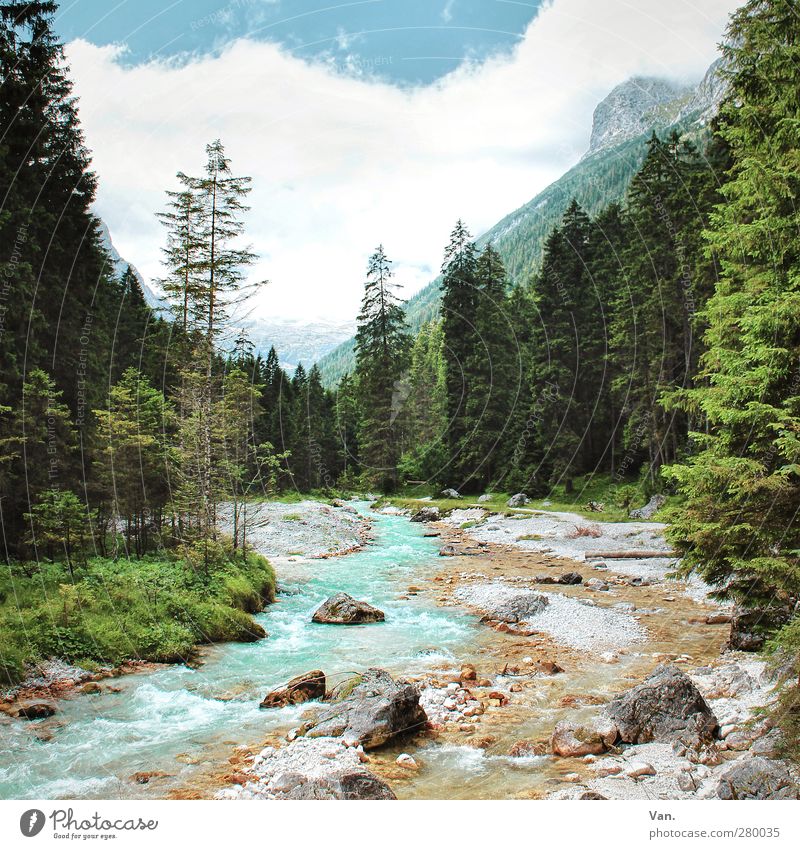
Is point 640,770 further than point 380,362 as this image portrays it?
No

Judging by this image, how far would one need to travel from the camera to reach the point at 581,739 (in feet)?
16.3

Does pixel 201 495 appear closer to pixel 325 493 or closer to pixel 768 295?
pixel 768 295

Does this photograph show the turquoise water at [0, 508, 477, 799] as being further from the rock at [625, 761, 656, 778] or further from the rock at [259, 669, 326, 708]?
the rock at [625, 761, 656, 778]

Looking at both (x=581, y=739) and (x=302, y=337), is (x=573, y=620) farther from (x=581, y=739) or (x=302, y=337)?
(x=302, y=337)

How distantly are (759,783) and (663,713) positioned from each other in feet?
3.58

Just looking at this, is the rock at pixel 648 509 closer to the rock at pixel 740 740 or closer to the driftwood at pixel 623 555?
the driftwood at pixel 623 555

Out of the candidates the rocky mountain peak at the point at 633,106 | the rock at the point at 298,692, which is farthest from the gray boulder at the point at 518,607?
the rocky mountain peak at the point at 633,106

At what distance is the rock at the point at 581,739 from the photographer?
4910mm

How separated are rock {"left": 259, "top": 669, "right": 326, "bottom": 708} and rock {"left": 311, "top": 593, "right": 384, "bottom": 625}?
3.32 m

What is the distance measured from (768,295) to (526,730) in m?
5.83

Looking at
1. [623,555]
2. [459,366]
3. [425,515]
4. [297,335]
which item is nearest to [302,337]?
[297,335]

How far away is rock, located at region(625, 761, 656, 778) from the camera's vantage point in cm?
446

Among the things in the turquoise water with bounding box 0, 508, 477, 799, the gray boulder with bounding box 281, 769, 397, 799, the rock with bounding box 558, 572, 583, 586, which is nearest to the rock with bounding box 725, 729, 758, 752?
the gray boulder with bounding box 281, 769, 397, 799

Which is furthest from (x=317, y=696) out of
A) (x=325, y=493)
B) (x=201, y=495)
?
(x=325, y=493)
